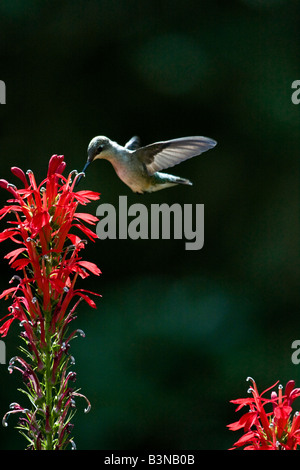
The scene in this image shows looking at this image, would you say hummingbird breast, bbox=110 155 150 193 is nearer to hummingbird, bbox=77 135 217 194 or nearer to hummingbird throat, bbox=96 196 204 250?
hummingbird, bbox=77 135 217 194

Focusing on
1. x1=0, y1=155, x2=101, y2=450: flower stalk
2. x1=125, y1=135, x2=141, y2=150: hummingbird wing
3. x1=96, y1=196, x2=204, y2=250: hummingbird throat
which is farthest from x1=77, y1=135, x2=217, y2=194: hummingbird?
x1=0, y1=155, x2=101, y2=450: flower stalk

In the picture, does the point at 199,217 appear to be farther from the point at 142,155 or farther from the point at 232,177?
the point at 142,155

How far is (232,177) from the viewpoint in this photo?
3215 mm

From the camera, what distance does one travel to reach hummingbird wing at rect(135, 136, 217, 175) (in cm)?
176

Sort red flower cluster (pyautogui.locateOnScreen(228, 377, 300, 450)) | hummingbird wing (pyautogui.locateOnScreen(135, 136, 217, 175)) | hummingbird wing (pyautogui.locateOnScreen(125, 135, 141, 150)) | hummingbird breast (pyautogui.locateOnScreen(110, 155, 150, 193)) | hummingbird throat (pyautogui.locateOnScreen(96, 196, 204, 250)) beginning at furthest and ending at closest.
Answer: hummingbird throat (pyautogui.locateOnScreen(96, 196, 204, 250)) → hummingbird wing (pyautogui.locateOnScreen(125, 135, 141, 150)) → hummingbird breast (pyautogui.locateOnScreen(110, 155, 150, 193)) → hummingbird wing (pyautogui.locateOnScreen(135, 136, 217, 175)) → red flower cluster (pyautogui.locateOnScreen(228, 377, 300, 450))

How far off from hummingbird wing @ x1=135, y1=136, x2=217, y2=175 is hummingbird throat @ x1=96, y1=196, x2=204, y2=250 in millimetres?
751

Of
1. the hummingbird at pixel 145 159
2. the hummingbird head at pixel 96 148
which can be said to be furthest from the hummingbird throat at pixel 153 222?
the hummingbird head at pixel 96 148

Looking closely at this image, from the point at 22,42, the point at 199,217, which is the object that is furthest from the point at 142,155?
the point at 22,42

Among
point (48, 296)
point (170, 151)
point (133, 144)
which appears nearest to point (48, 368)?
point (48, 296)

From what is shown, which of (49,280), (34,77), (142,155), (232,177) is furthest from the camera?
(232,177)

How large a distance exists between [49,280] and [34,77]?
2136 millimetres

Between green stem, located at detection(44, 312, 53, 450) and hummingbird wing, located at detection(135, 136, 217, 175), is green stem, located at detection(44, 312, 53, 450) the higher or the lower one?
the lower one

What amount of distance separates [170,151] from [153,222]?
1.07 metres

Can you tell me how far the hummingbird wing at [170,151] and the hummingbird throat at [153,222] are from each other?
2.46 ft
